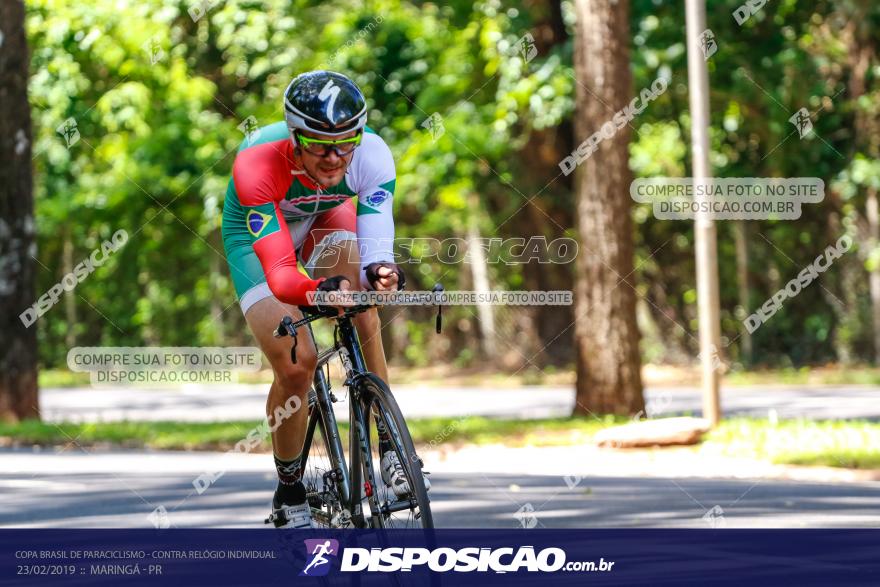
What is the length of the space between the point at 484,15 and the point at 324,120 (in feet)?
65.4

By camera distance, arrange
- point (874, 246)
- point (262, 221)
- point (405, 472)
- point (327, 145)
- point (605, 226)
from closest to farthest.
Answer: point (405, 472) → point (327, 145) → point (262, 221) → point (605, 226) → point (874, 246)

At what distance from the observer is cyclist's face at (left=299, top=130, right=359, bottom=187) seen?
6.41 metres

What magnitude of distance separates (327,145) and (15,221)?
1233 centimetres

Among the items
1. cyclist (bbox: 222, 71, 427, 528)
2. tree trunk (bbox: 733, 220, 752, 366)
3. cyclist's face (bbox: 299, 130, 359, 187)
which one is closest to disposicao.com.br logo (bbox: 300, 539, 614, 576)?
cyclist (bbox: 222, 71, 427, 528)

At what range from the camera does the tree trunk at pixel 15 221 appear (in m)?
17.8

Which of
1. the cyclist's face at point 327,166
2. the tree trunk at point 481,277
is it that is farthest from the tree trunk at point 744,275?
the cyclist's face at point 327,166

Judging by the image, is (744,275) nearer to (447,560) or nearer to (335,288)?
(447,560)

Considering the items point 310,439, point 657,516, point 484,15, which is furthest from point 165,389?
point 310,439

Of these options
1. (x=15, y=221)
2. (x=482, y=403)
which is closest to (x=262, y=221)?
(x=15, y=221)

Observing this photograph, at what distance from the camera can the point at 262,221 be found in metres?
6.54

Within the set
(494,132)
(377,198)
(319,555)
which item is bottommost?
(319,555)

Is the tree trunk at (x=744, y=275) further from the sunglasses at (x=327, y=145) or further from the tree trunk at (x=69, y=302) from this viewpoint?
the sunglasses at (x=327, y=145)

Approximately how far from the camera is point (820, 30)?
25.6 meters

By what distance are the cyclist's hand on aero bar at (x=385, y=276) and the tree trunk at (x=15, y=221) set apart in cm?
1236
